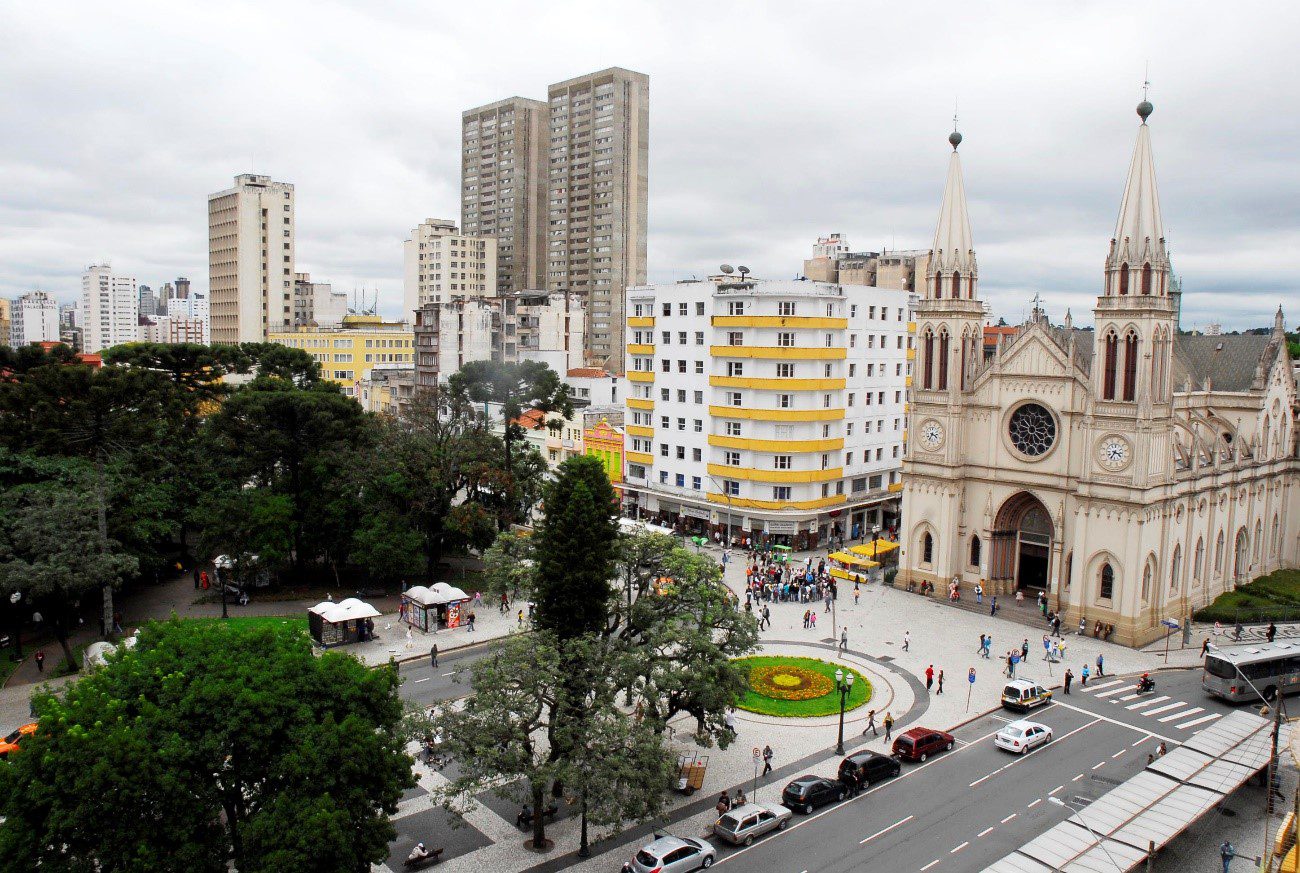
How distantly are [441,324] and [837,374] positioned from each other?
4460 cm

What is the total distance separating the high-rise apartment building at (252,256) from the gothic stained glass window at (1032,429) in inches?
4101

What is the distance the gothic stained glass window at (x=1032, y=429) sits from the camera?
50531 mm

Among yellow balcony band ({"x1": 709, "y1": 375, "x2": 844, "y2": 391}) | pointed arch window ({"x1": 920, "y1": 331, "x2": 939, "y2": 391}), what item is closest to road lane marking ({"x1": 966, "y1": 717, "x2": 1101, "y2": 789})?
pointed arch window ({"x1": 920, "y1": 331, "x2": 939, "y2": 391})

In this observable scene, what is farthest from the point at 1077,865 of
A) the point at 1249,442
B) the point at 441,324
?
the point at 441,324

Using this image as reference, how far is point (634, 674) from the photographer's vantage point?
1051 inches

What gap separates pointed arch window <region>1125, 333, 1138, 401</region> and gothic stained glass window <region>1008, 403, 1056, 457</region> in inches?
178

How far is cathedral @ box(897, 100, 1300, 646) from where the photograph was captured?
45.8 metres

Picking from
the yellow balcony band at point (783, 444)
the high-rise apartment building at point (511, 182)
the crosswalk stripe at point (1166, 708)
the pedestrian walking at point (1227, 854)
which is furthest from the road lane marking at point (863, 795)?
the high-rise apartment building at point (511, 182)

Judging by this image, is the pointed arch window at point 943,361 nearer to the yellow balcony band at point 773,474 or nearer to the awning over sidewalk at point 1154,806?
the yellow balcony band at point 773,474

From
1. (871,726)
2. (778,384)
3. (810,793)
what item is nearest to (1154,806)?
(810,793)

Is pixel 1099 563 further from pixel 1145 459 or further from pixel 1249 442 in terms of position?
pixel 1249 442

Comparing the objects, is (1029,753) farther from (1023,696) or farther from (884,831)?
(884,831)

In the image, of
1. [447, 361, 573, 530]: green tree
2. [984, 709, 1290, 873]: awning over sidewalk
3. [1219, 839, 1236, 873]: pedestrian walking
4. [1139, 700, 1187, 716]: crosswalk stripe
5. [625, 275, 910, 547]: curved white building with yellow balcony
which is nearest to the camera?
[984, 709, 1290, 873]: awning over sidewalk

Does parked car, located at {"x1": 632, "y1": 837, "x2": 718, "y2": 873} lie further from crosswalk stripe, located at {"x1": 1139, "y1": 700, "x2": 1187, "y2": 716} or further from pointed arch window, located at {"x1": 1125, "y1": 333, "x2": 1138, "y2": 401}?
pointed arch window, located at {"x1": 1125, "y1": 333, "x2": 1138, "y2": 401}
